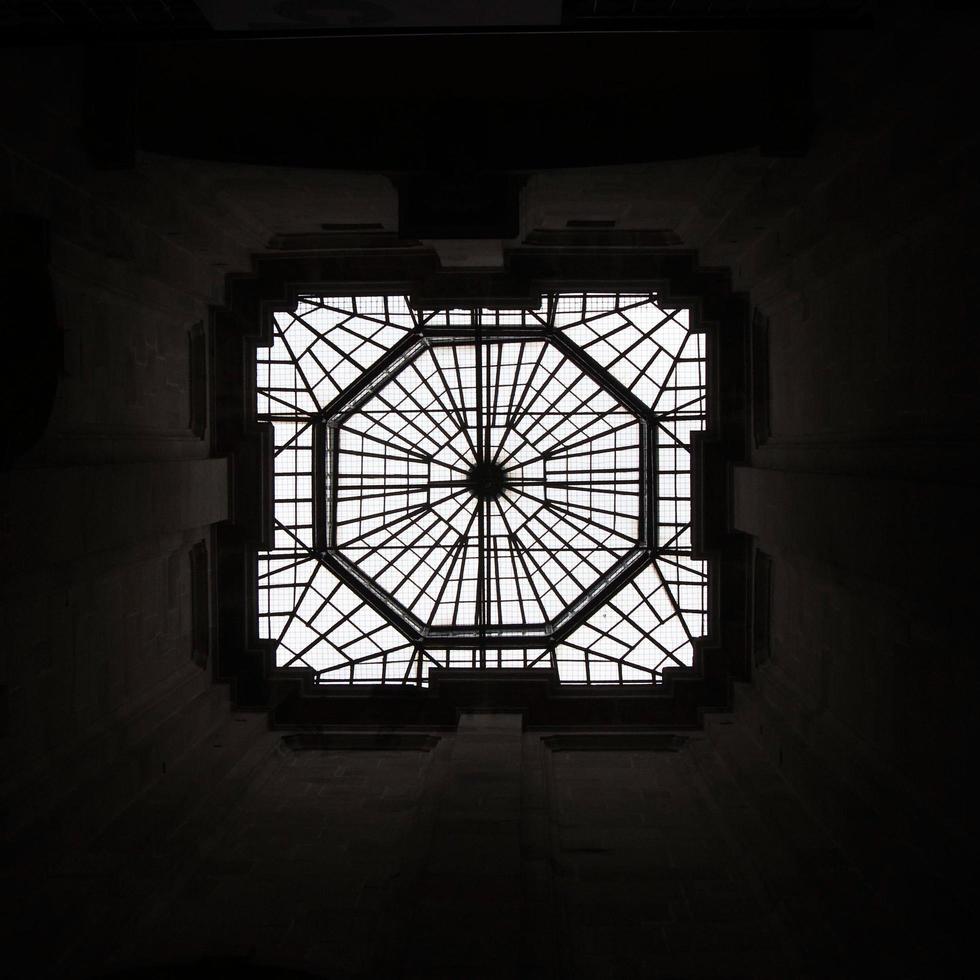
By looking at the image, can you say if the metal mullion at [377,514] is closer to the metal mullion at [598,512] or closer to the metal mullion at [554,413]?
the metal mullion at [598,512]

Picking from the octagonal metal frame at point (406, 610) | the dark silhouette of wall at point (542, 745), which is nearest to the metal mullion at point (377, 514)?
the octagonal metal frame at point (406, 610)

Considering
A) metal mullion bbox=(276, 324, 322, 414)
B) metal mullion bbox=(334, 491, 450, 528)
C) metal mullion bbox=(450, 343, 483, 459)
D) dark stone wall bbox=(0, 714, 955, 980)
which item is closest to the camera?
dark stone wall bbox=(0, 714, 955, 980)

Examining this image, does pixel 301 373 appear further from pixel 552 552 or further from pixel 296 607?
pixel 552 552

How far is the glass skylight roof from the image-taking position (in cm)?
1446

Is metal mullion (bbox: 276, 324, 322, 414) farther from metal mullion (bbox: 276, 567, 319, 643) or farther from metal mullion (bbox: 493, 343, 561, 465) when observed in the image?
metal mullion (bbox: 493, 343, 561, 465)

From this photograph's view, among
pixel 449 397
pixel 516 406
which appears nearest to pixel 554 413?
pixel 516 406

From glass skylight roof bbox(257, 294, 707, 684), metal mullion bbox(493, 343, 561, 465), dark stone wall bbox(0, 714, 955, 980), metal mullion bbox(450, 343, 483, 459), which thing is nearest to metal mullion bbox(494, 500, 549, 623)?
glass skylight roof bbox(257, 294, 707, 684)

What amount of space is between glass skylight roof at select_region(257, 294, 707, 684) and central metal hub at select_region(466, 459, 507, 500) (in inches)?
1.1
